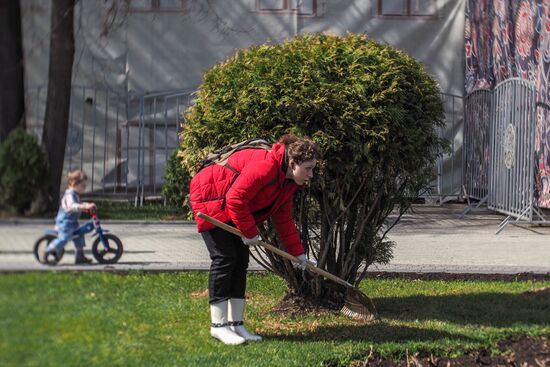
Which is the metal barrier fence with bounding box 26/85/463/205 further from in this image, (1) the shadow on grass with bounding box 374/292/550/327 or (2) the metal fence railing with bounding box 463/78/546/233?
(2) the metal fence railing with bounding box 463/78/546/233

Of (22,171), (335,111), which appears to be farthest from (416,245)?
(22,171)

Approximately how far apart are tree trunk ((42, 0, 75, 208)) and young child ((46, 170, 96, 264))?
2 centimetres

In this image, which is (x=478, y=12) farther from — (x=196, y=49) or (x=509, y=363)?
(x=196, y=49)

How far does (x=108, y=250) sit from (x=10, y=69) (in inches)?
15.2

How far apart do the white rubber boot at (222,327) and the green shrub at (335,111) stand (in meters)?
0.74

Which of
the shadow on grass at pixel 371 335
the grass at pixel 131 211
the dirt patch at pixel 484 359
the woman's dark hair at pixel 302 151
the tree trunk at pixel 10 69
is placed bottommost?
the dirt patch at pixel 484 359

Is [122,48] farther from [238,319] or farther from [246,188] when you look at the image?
[238,319]

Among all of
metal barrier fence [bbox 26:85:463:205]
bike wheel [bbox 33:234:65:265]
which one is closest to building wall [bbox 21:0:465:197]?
metal barrier fence [bbox 26:85:463:205]

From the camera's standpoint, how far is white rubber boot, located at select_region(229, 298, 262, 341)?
484 cm

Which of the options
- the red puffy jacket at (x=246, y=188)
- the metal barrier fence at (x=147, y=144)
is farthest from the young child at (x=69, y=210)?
the red puffy jacket at (x=246, y=188)

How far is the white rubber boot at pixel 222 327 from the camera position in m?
4.57

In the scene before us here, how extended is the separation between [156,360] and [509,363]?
3436mm

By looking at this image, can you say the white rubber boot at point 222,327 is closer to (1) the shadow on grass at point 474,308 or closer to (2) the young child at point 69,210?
(1) the shadow on grass at point 474,308

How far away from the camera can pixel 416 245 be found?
8.37 meters
